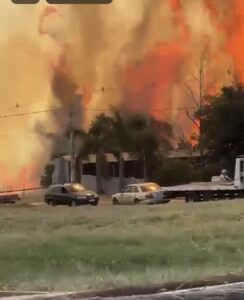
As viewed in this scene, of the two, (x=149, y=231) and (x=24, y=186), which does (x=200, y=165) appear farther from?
(x=24, y=186)

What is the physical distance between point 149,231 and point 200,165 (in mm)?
1335

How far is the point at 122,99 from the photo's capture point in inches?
262

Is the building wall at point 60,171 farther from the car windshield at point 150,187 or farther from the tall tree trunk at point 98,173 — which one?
the car windshield at point 150,187

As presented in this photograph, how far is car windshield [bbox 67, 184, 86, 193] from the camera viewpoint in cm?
648

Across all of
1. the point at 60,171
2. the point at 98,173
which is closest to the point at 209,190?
the point at 98,173

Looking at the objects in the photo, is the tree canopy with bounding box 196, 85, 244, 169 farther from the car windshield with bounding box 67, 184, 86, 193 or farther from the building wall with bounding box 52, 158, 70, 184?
the building wall with bounding box 52, 158, 70, 184

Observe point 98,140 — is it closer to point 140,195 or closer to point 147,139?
point 147,139

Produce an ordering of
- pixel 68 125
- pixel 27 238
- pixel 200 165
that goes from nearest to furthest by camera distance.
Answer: pixel 27 238 → pixel 68 125 → pixel 200 165

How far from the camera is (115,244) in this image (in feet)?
18.6

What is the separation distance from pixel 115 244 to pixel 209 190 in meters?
1.57

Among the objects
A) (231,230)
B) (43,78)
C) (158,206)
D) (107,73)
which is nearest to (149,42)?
(107,73)

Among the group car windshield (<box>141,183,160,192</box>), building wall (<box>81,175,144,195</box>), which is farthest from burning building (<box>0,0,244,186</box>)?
car windshield (<box>141,183,160,192</box>)

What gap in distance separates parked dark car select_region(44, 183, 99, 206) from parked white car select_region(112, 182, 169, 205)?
25 cm

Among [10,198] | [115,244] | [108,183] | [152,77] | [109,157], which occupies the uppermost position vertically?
[152,77]
